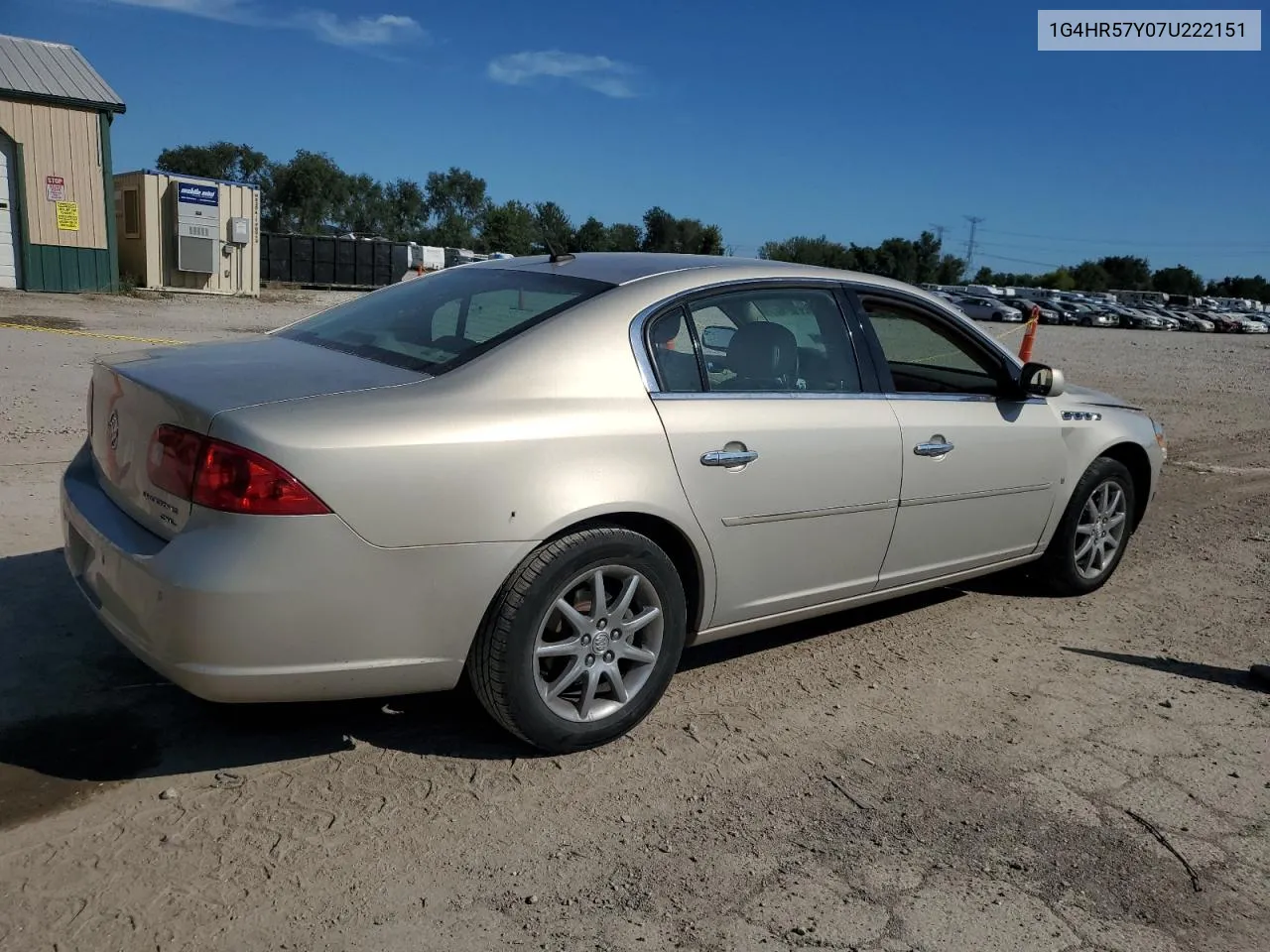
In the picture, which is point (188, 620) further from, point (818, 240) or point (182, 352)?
point (818, 240)

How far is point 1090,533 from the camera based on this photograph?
17.5ft

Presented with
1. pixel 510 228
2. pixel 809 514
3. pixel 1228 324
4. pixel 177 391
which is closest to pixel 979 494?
pixel 809 514

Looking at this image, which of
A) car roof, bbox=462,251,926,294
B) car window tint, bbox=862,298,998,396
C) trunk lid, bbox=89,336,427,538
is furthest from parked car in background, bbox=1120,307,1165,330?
trunk lid, bbox=89,336,427,538

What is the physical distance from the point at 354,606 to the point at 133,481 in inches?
32.5

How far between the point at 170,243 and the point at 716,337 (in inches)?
991

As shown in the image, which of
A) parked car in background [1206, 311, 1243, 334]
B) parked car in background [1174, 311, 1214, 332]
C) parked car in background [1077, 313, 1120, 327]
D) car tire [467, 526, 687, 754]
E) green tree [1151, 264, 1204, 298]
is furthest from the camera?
green tree [1151, 264, 1204, 298]

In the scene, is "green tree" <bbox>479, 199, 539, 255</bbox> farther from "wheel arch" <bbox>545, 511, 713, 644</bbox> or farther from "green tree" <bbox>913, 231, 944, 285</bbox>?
"wheel arch" <bbox>545, 511, 713, 644</bbox>

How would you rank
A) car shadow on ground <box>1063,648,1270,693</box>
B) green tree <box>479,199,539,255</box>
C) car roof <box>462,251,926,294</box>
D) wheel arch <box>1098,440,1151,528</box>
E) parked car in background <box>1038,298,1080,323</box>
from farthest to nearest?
green tree <box>479,199,539,255</box> → parked car in background <box>1038,298,1080,323</box> → wheel arch <box>1098,440,1151,528</box> → car shadow on ground <box>1063,648,1270,693</box> → car roof <box>462,251,926,294</box>

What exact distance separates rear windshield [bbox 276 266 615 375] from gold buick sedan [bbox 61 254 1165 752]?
0.05ft

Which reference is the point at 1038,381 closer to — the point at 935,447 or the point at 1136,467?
the point at 935,447

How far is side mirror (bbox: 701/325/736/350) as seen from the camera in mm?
3766

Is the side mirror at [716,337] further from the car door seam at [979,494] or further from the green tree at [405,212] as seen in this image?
the green tree at [405,212]

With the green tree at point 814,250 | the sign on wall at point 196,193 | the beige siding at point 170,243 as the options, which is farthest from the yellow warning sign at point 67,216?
the green tree at point 814,250

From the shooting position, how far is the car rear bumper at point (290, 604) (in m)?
2.80
